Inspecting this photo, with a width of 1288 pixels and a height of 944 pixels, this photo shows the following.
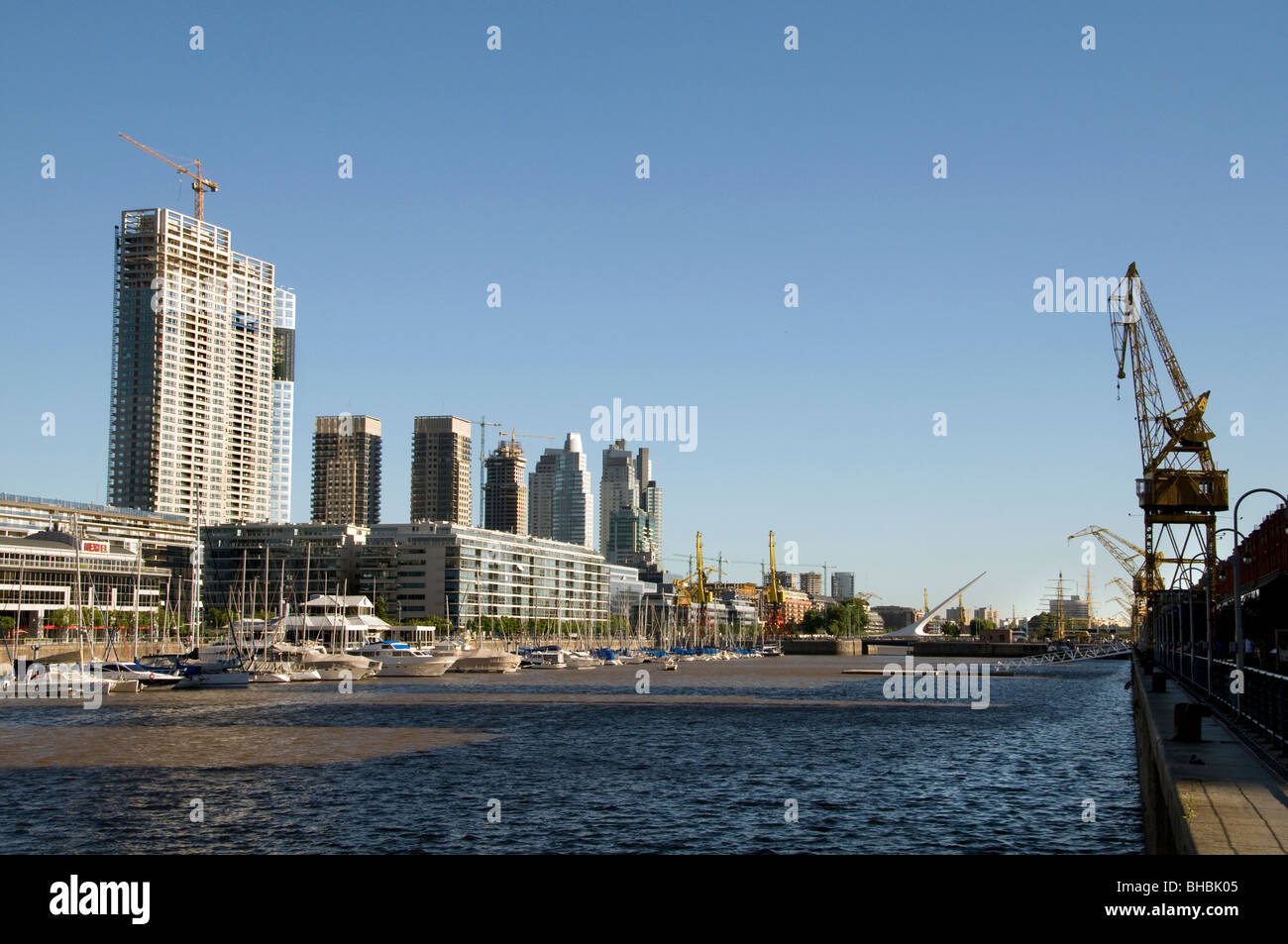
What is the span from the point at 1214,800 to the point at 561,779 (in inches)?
1132

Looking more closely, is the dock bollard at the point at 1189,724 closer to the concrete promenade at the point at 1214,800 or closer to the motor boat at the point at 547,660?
the concrete promenade at the point at 1214,800

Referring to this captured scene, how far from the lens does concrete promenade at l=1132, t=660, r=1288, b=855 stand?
18500 millimetres

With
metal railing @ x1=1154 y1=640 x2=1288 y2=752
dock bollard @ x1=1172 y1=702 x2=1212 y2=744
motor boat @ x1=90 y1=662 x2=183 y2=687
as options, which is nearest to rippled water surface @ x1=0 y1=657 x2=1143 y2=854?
dock bollard @ x1=1172 y1=702 x2=1212 y2=744

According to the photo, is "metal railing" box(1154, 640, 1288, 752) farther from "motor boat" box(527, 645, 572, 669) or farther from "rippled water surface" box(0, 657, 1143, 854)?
"motor boat" box(527, 645, 572, 669)

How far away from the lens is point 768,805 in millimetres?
40094

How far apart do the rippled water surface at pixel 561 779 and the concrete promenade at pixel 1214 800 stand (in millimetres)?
3838

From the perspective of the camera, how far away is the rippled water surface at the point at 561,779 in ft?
112

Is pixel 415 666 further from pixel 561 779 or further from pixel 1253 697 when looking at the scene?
pixel 1253 697

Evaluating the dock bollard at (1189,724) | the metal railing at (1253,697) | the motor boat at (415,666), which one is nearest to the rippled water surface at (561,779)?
the dock bollard at (1189,724)
